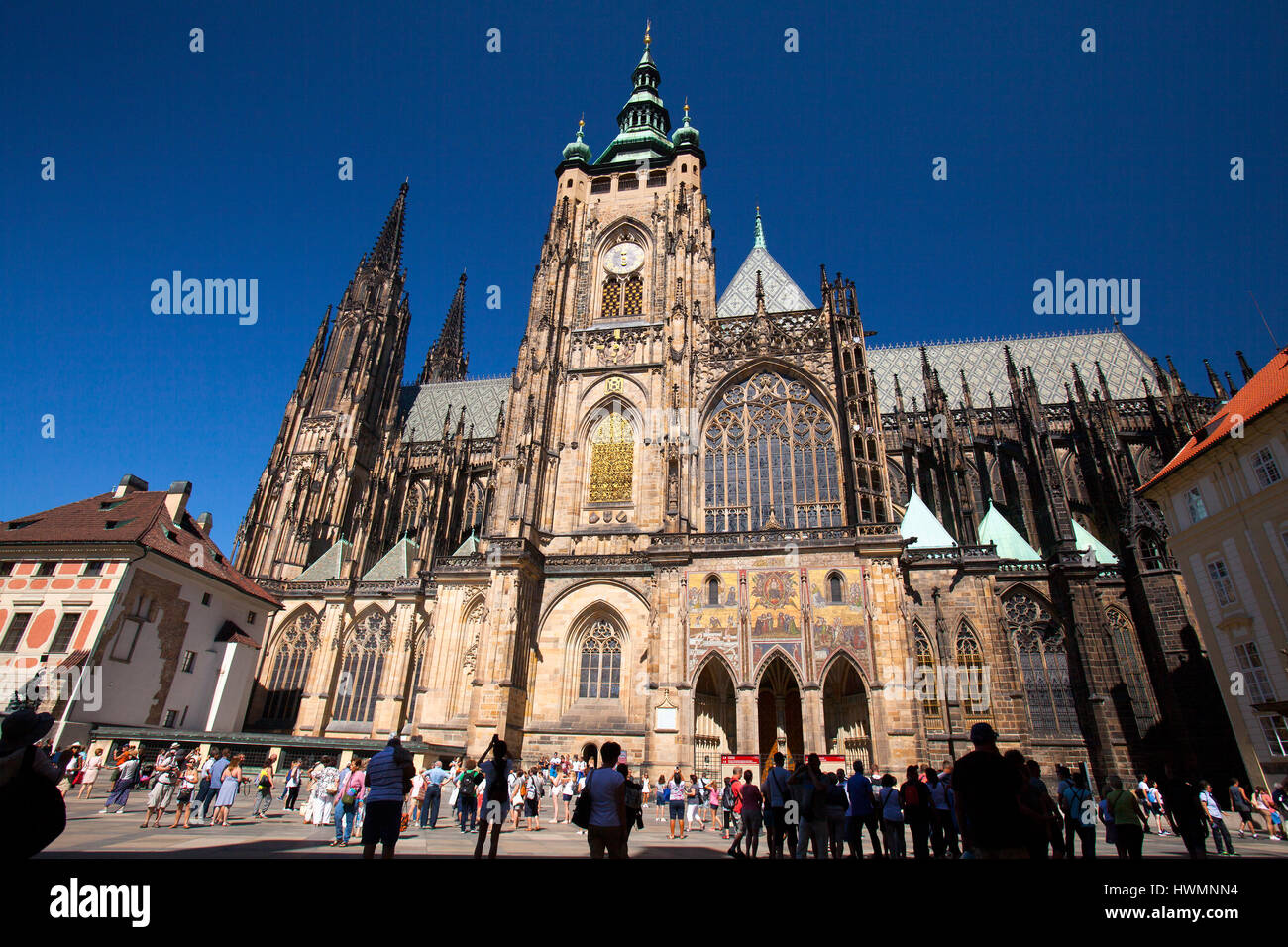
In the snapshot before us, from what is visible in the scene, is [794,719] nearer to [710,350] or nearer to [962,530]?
[962,530]

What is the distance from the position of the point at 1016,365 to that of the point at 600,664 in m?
30.5

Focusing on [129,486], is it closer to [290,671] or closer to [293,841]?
[290,671]

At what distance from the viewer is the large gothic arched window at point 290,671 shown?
30.6 m

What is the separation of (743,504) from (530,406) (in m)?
9.84

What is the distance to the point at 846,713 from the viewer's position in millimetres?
22172

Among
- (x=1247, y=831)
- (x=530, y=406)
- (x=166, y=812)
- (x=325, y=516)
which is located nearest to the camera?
(x=166, y=812)

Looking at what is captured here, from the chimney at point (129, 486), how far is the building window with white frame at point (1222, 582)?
38.4 m

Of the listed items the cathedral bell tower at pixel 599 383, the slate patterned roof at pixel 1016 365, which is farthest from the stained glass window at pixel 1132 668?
the cathedral bell tower at pixel 599 383

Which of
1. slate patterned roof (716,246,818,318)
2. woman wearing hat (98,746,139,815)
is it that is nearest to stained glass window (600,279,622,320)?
slate patterned roof (716,246,818,318)

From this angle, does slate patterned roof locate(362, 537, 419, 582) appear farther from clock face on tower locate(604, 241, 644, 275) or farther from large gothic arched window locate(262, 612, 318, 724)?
clock face on tower locate(604, 241, 644, 275)

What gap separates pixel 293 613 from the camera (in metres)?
32.4

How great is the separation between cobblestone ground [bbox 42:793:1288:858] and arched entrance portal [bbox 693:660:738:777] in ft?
21.1

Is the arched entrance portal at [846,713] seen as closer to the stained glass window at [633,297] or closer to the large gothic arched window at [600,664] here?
the large gothic arched window at [600,664]
